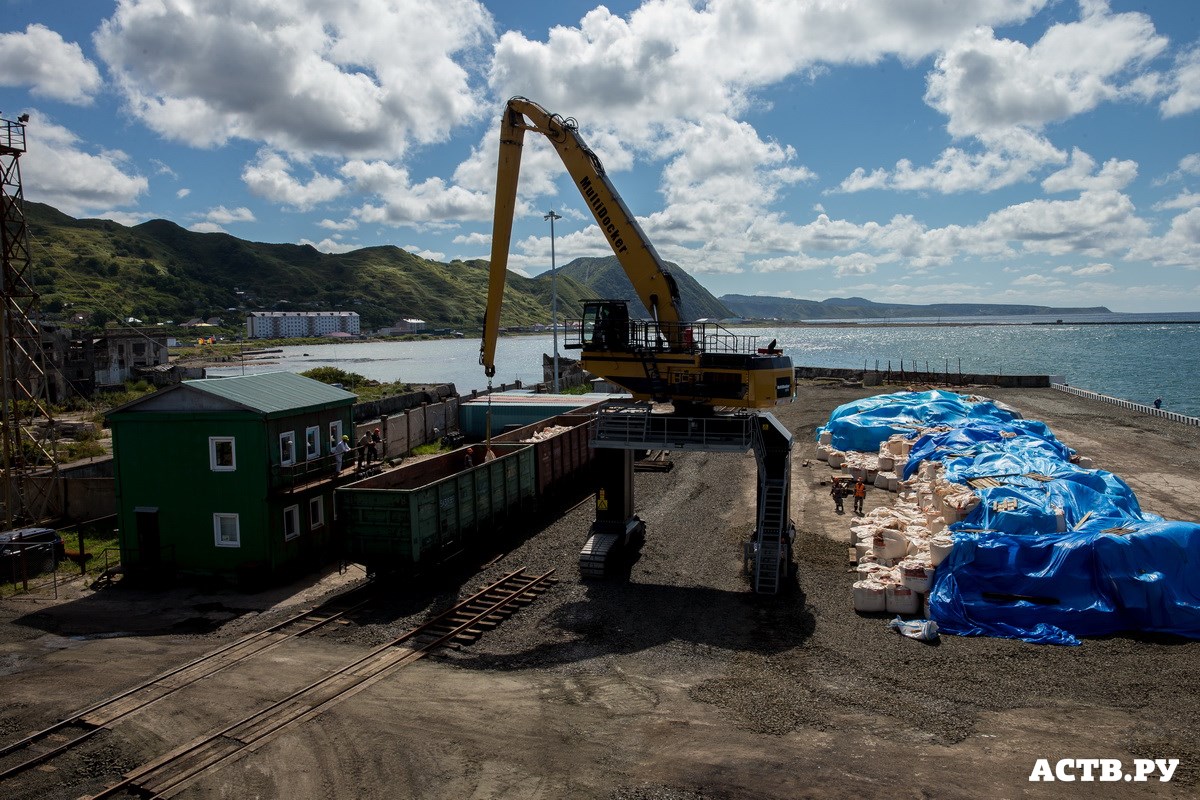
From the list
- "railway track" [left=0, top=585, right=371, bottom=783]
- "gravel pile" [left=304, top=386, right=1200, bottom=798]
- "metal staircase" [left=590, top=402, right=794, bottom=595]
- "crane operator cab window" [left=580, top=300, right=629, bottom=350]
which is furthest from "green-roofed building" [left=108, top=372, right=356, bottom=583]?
"crane operator cab window" [left=580, top=300, right=629, bottom=350]

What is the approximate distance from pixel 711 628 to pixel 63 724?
1156 centimetres

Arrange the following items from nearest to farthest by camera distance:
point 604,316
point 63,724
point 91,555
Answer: point 63,724, point 604,316, point 91,555

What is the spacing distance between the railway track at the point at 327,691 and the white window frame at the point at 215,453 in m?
6.84

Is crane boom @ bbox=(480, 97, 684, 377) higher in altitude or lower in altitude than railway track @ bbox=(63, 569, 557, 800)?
higher

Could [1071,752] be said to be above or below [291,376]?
below

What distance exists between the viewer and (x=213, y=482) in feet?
61.5

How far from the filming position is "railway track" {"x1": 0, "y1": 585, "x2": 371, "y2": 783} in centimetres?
1099

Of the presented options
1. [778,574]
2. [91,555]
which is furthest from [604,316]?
[91,555]

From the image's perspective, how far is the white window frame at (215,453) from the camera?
18.5m

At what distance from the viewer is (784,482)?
18.4 metres

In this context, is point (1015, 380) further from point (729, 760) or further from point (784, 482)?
point (729, 760)

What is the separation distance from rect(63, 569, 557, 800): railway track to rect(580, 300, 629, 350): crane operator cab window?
6.34 metres

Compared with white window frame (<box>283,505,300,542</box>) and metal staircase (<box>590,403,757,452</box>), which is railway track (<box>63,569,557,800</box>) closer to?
metal staircase (<box>590,403,757,452</box>)

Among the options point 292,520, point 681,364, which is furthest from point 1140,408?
point 292,520
